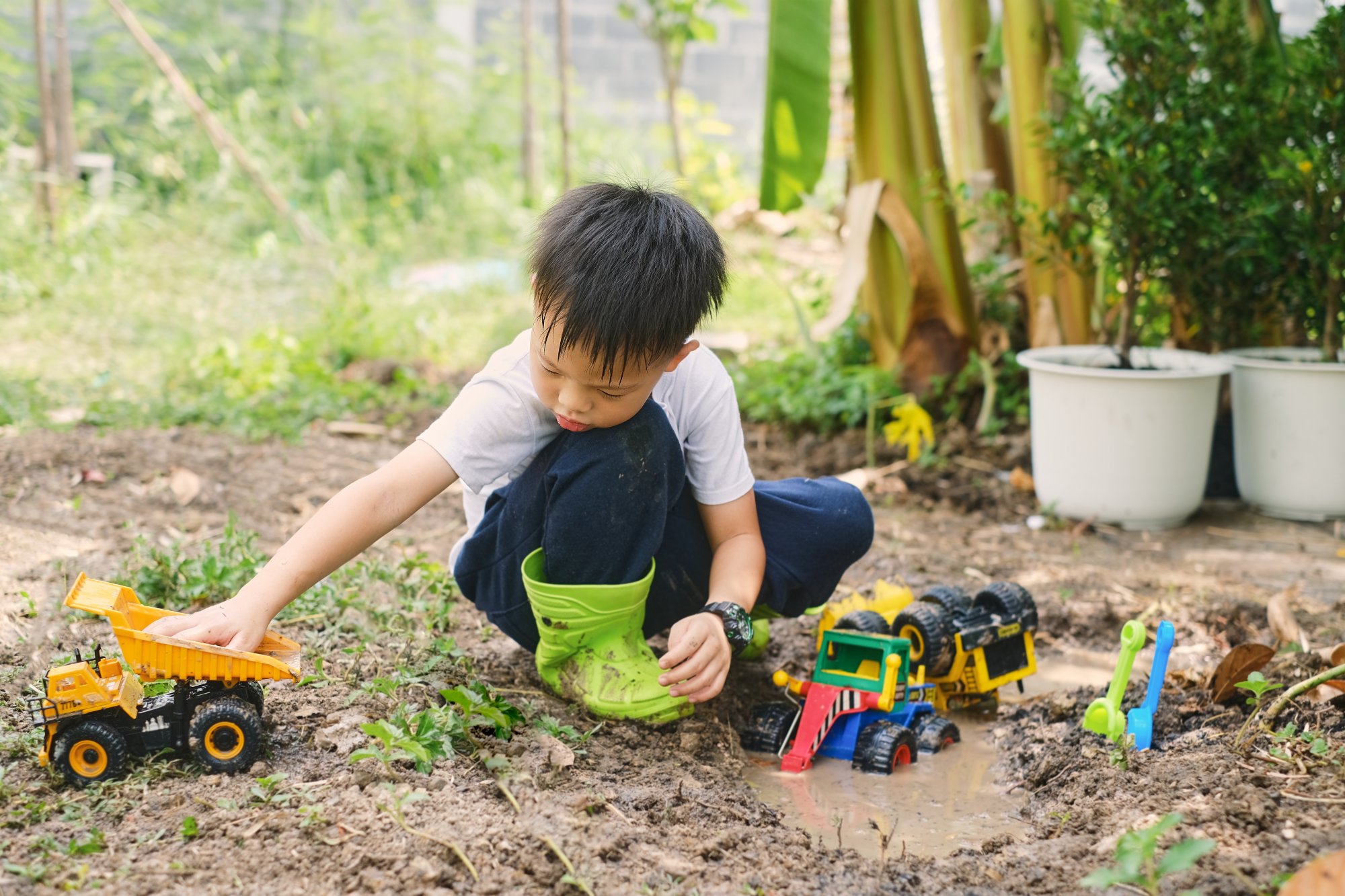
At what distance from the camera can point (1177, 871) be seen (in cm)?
135

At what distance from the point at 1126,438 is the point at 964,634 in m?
1.56

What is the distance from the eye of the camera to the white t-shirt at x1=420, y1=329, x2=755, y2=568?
1828 mm

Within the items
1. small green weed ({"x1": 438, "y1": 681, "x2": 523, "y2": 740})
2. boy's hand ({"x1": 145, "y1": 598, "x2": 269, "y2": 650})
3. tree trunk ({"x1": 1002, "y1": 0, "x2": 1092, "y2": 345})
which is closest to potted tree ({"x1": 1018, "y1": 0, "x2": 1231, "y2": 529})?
tree trunk ({"x1": 1002, "y1": 0, "x2": 1092, "y2": 345})

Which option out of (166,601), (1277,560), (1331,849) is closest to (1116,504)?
(1277,560)

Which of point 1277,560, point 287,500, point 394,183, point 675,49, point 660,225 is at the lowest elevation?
point 1277,560

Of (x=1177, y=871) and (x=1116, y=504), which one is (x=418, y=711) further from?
(x=1116, y=504)

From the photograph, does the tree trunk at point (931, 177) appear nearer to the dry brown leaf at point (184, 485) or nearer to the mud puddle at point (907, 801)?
the mud puddle at point (907, 801)

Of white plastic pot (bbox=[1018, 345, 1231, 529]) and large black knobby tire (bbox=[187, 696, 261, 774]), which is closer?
large black knobby tire (bbox=[187, 696, 261, 774])

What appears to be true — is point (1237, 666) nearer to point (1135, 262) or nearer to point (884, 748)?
point (884, 748)

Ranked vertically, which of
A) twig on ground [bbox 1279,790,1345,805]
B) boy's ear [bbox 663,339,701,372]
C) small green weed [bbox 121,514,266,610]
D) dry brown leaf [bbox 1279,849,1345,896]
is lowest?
twig on ground [bbox 1279,790,1345,805]

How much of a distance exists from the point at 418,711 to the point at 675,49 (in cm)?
753

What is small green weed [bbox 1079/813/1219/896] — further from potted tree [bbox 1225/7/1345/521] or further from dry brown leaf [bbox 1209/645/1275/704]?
potted tree [bbox 1225/7/1345/521]

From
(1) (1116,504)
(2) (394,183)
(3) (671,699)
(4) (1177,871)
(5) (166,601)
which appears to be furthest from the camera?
(2) (394,183)

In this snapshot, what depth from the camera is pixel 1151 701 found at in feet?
6.21
